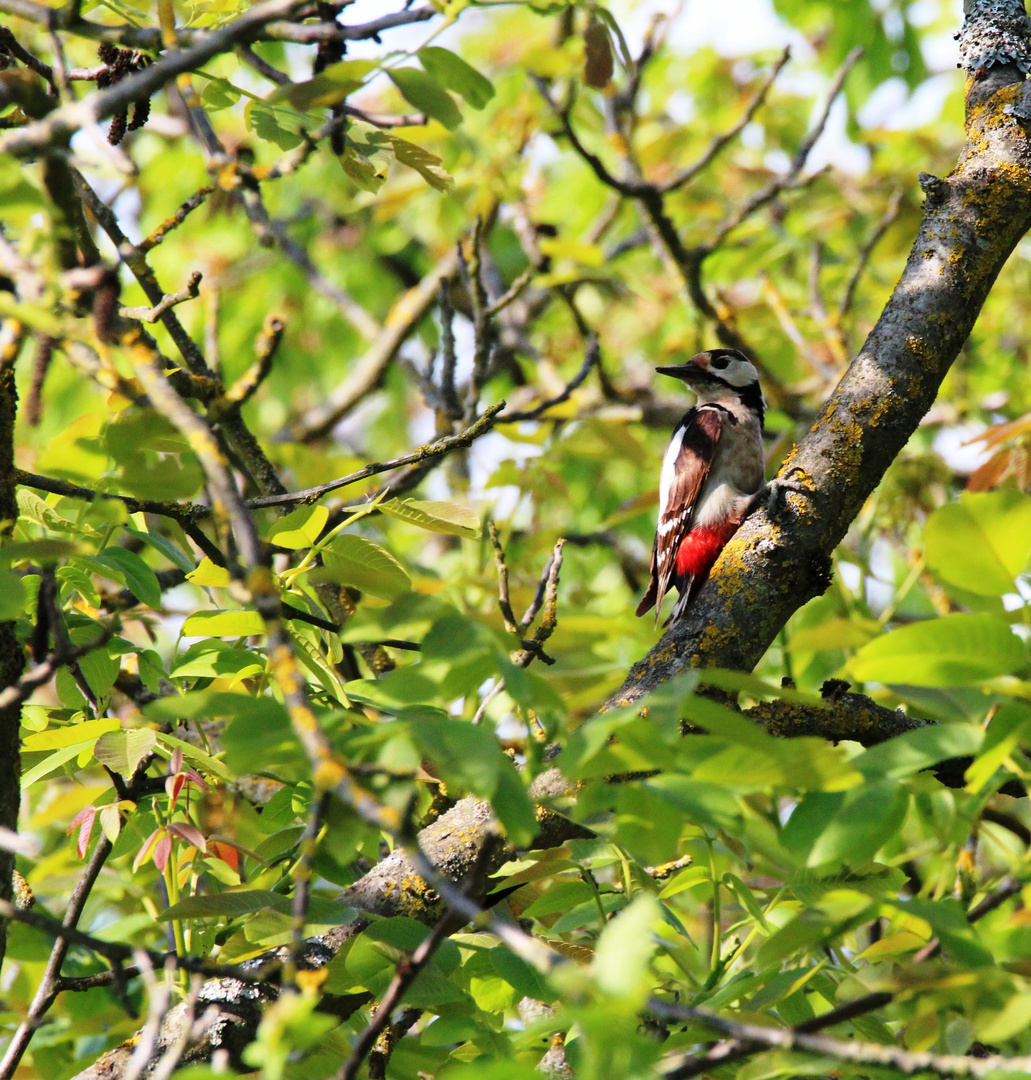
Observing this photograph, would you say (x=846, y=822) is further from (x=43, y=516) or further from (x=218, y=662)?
(x=43, y=516)

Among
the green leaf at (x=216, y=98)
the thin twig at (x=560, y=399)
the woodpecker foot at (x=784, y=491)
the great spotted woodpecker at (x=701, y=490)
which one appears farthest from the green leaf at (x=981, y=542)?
the great spotted woodpecker at (x=701, y=490)

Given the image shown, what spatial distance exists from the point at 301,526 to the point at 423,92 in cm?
75

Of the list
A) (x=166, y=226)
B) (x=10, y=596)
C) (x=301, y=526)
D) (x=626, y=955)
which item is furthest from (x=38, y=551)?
(x=166, y=226)

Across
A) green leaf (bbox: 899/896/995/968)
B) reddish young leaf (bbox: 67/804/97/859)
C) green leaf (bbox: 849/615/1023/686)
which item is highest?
reddish young leaf (bbox: 67/804/97/859)

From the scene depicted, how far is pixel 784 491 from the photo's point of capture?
8.39ft

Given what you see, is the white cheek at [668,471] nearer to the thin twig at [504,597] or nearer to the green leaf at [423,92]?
the thin twig at [504,597]

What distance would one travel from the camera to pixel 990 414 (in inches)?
228

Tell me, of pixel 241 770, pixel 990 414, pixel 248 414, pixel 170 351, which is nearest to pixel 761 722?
pixel 241 770

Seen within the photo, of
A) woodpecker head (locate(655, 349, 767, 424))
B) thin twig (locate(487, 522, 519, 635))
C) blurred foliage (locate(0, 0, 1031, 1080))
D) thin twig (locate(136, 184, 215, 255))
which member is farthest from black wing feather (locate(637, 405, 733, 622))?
thin twig (locate(136, 184, 215, 255))

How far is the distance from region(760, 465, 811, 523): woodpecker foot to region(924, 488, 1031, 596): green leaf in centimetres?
123

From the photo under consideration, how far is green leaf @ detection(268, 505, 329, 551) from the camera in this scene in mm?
1864

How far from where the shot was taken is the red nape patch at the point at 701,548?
418 centimetres

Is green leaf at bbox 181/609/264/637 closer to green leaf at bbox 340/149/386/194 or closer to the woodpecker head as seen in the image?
green leaf at bbox 340/149/386/194

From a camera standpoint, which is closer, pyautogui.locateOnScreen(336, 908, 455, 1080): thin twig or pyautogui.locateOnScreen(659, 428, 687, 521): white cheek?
pyautogui.locateOnScreen(336, 908, 455, 1080): thin twig
